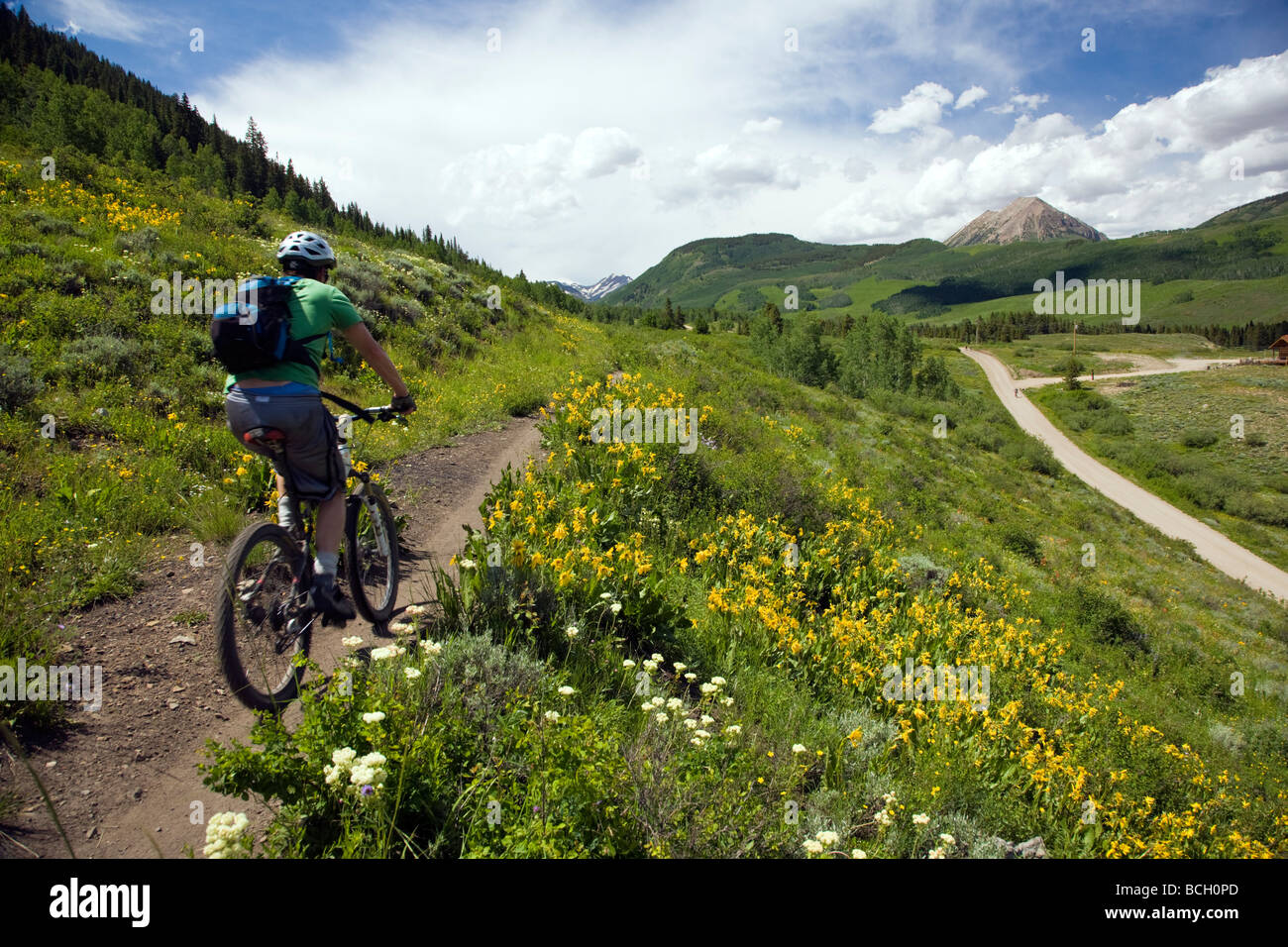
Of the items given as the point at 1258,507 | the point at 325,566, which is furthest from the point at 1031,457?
the point at 325,566

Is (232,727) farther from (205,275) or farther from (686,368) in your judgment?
(686,368)

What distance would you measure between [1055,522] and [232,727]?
30.3m

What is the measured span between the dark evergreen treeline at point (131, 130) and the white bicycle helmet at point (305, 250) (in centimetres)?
1700

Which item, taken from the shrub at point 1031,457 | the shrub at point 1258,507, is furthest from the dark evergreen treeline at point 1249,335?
the shrub at point 1031,457

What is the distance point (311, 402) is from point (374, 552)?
1788 millimetres

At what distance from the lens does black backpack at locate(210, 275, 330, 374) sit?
318cm

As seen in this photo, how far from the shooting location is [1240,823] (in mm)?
6488

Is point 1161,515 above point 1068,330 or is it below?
below

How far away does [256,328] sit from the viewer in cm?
321

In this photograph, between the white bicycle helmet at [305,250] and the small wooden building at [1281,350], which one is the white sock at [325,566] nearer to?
the white bicycle helmet at [305,250]

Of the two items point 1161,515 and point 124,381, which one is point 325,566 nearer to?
point 124,381

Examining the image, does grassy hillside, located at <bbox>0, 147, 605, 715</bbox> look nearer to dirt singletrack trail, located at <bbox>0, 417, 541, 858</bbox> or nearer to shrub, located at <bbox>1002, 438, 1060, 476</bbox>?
dirt singletrack trail, located at <bbox>0, 417, 541, 858</bbox>

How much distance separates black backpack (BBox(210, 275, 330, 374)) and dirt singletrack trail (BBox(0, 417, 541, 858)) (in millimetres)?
1807

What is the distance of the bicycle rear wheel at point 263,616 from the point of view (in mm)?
3133
